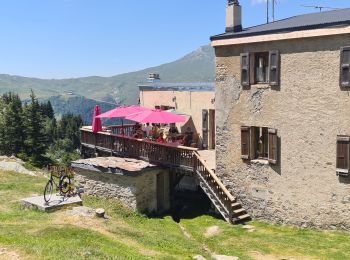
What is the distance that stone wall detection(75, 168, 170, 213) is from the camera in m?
20.3

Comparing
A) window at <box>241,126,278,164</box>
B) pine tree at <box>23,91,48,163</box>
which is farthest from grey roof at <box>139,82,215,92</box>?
pine tree at <box>23,91,48,163</box>

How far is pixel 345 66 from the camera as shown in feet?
52.9

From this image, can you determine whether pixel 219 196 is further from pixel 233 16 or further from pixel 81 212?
pixel 233 16

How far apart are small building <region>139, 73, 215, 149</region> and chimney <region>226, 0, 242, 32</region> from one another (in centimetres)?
508

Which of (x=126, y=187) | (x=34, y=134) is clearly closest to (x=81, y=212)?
(x=126, y=187)

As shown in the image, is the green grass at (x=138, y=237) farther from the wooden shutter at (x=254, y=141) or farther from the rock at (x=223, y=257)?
the wooden shutter at (x=254, y=141)

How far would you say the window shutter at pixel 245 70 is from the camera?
62.7 feet

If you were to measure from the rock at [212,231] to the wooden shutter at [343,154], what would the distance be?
5634 millimetres

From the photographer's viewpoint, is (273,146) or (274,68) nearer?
(274,68)

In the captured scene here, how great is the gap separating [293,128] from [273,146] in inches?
47.6

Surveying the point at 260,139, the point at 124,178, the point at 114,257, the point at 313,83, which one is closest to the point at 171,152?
the point at 124,178

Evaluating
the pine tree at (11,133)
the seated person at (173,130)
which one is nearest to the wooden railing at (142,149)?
the seated person at (173,130)

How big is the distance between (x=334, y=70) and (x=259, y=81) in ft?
11.9

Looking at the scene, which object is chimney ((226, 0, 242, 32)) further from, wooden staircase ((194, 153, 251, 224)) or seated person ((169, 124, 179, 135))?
seated person ((169, 124, 179, 135))
